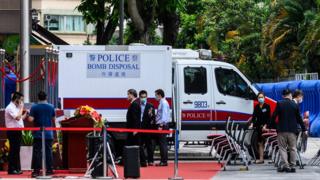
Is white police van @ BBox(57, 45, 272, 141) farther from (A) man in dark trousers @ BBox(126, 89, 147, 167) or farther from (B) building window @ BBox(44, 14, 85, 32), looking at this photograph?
(B) building window @ BBox(44, 14, 85, 32)

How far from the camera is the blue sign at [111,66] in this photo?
21803 mm

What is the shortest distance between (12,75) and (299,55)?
82.7 ft

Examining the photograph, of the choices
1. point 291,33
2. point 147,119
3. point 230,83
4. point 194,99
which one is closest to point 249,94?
point 230,83

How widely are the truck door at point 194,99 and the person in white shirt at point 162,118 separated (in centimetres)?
173

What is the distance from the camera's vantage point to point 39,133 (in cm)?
1784

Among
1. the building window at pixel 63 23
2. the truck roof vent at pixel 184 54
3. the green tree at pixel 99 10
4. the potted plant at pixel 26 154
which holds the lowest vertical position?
the potted plant at pixel 26 154

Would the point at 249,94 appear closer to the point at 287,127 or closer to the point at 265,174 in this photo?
the point at 287,127

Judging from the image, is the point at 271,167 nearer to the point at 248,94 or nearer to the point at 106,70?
the point at 248,94

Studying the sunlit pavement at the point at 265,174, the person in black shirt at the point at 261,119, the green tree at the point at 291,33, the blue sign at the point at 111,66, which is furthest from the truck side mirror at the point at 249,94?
the green tree at the point at 291,33

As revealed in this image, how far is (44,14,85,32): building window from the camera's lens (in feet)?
267

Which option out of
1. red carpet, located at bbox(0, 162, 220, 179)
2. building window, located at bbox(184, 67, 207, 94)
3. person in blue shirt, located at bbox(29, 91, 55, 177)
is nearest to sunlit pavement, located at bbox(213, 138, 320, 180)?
red carpet, located at bbox(0, 162, 220, 179)

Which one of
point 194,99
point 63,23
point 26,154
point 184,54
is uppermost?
point 63,23

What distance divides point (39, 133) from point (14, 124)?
0.86m

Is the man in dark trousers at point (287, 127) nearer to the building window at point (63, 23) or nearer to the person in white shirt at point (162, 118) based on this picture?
the person in white shirt at point (162, 118)
